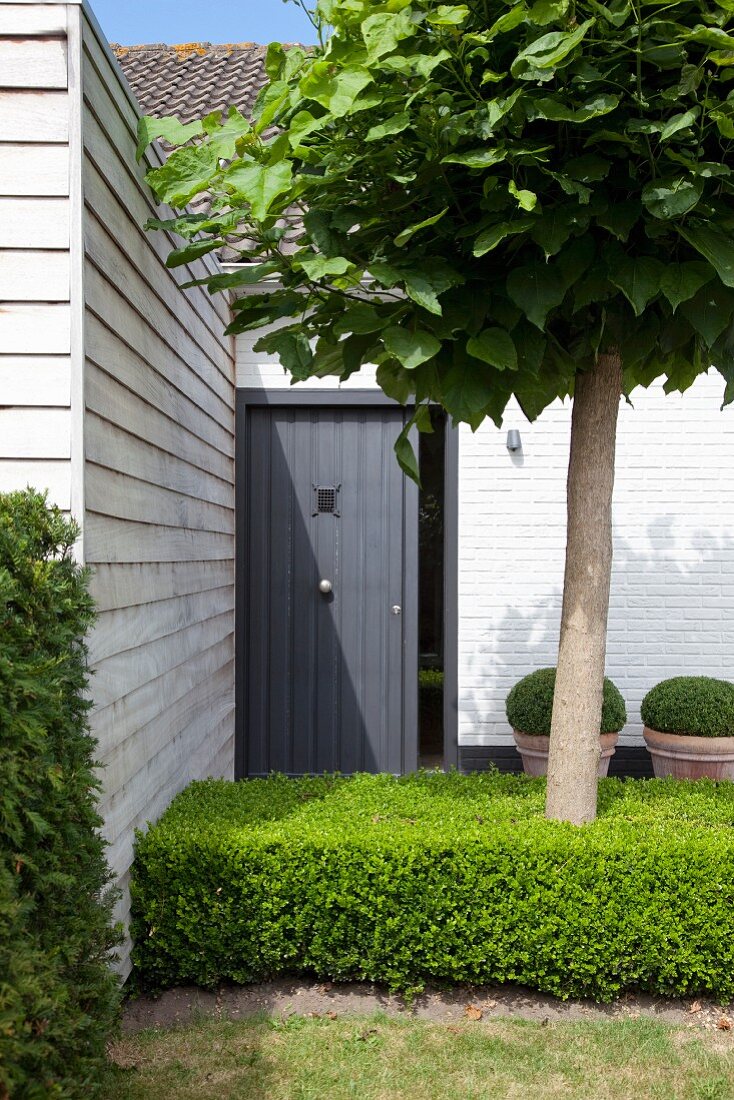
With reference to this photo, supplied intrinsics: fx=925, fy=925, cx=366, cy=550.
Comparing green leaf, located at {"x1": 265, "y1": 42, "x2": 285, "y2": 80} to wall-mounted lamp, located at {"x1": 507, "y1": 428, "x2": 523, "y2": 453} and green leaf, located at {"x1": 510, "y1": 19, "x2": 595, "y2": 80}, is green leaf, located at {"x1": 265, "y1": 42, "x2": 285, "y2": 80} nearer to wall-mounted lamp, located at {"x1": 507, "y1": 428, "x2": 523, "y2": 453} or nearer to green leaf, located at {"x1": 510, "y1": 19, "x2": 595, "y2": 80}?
green leaf, located at {"x1": 510, "y1": 19, "x2": 595, "y2": 80}

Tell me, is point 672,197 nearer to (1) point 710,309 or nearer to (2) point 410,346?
(1) point 710,309

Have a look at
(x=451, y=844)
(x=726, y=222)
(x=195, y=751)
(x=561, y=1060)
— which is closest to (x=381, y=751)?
(x=195, y=751)

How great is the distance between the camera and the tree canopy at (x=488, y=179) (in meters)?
2.31

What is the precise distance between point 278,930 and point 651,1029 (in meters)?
1.21

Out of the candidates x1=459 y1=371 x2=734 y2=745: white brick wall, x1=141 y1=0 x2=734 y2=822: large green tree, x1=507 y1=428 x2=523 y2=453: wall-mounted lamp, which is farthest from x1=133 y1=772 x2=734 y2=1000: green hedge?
x1=507 y1=428 x2=523 y2=453: wall-mounted lamp

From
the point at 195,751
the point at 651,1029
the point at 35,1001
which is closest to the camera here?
the point at 35,1001

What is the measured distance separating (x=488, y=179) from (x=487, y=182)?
0.01 metres

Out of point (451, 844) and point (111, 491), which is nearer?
point (111, 491)

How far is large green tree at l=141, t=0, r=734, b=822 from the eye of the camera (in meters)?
2.32

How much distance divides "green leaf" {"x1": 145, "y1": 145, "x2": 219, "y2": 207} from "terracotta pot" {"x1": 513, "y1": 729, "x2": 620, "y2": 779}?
3297mm

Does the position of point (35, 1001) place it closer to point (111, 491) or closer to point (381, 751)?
point (111, 491)

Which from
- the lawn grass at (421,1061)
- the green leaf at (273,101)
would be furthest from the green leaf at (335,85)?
the lawn grass at (421,1061)

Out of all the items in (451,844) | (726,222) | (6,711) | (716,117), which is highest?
(716,117)

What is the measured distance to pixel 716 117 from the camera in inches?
90.8
